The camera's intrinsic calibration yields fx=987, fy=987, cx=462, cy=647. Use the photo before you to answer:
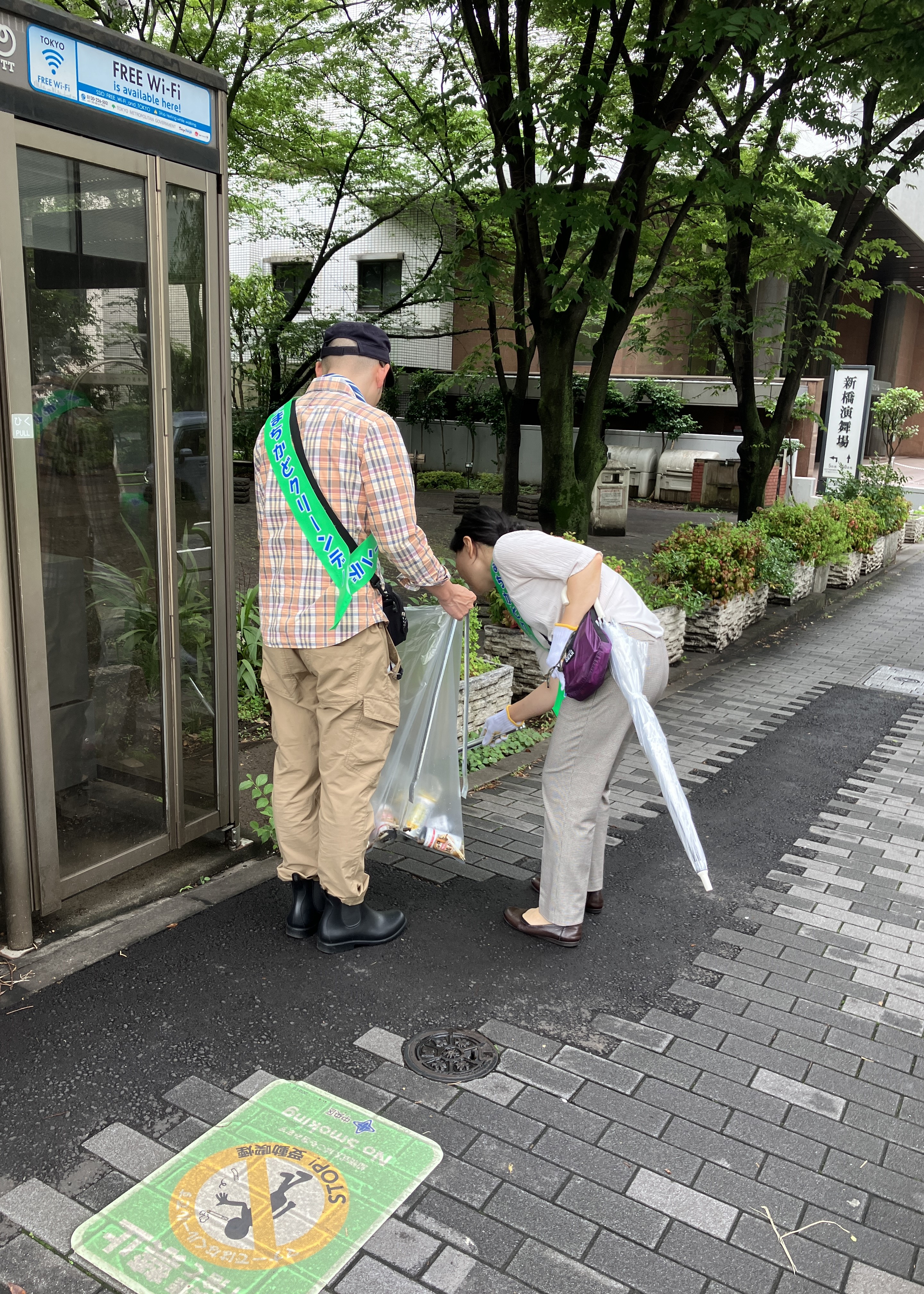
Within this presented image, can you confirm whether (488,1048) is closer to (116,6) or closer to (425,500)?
(116,6)

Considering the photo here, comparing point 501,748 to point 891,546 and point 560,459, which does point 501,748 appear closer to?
point 560,459

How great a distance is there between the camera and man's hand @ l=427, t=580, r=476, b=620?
3.41 meters

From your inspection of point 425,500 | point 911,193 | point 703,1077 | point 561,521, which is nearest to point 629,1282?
point 703,1077

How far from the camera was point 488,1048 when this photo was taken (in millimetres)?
2965

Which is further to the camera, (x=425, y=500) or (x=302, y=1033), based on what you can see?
(x=425, y=500)

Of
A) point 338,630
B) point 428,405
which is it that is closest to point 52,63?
point 338,630

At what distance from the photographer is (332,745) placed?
3277 mm

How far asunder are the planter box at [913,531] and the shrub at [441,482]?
8643 millimetres

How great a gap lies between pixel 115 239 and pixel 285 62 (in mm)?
9973

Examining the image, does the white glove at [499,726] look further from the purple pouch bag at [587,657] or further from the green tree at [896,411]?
the green tree at [896,411]

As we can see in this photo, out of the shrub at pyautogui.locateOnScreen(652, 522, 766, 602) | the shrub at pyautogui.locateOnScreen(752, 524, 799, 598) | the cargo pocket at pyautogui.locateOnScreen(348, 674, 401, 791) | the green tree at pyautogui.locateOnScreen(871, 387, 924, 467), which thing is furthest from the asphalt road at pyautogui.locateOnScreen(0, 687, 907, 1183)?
the green tree at pyautogui.locateOnScreen(871, 387, 924, 467)

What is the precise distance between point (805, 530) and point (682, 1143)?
9.38 m

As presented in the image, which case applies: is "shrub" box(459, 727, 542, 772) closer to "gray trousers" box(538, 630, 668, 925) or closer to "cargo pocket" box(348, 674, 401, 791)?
"gray trousers" box(538, 630, 668, 925)

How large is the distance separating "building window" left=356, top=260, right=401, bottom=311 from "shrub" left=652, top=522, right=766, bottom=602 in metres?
15.1
